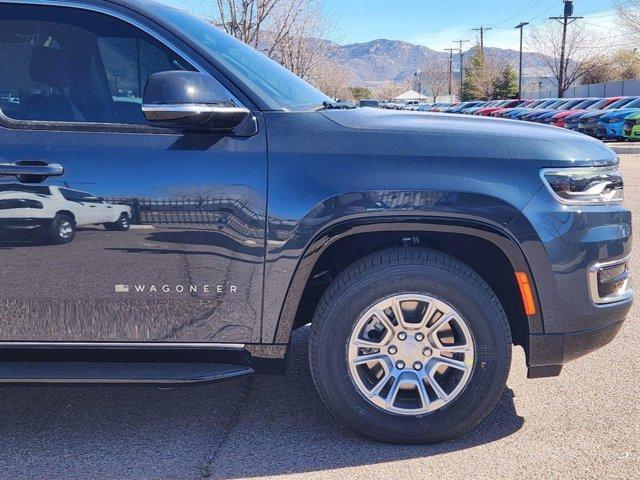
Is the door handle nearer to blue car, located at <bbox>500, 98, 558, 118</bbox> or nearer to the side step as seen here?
the side step

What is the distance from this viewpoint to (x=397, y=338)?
3.02m

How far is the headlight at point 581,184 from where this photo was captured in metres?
2.92

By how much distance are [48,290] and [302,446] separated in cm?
134

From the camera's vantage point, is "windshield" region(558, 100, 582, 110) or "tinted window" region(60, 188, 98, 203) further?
"windshield" region(558, 100, 582, 110)

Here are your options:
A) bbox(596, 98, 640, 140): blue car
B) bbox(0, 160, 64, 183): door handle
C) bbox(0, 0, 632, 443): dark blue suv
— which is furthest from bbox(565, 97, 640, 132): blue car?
bbox(0, 160, 64, 183): door handle

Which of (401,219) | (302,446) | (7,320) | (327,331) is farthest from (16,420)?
(401,219)

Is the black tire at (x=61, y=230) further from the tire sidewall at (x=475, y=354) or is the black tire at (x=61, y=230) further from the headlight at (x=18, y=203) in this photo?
the tire sidewall at (x=475, y=354)

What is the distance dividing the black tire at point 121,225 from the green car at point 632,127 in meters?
21.6

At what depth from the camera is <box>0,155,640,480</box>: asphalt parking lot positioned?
9.57 feet

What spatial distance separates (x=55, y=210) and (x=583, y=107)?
103 feet

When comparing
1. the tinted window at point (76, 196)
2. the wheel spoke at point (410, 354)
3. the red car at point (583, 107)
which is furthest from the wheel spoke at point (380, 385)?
the red car at point (583, 107)

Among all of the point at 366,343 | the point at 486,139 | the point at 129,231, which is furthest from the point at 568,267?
the point at 129,231

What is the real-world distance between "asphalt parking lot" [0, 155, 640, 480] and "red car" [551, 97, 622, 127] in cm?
2249

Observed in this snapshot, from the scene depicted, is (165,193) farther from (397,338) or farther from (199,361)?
(397,338)
